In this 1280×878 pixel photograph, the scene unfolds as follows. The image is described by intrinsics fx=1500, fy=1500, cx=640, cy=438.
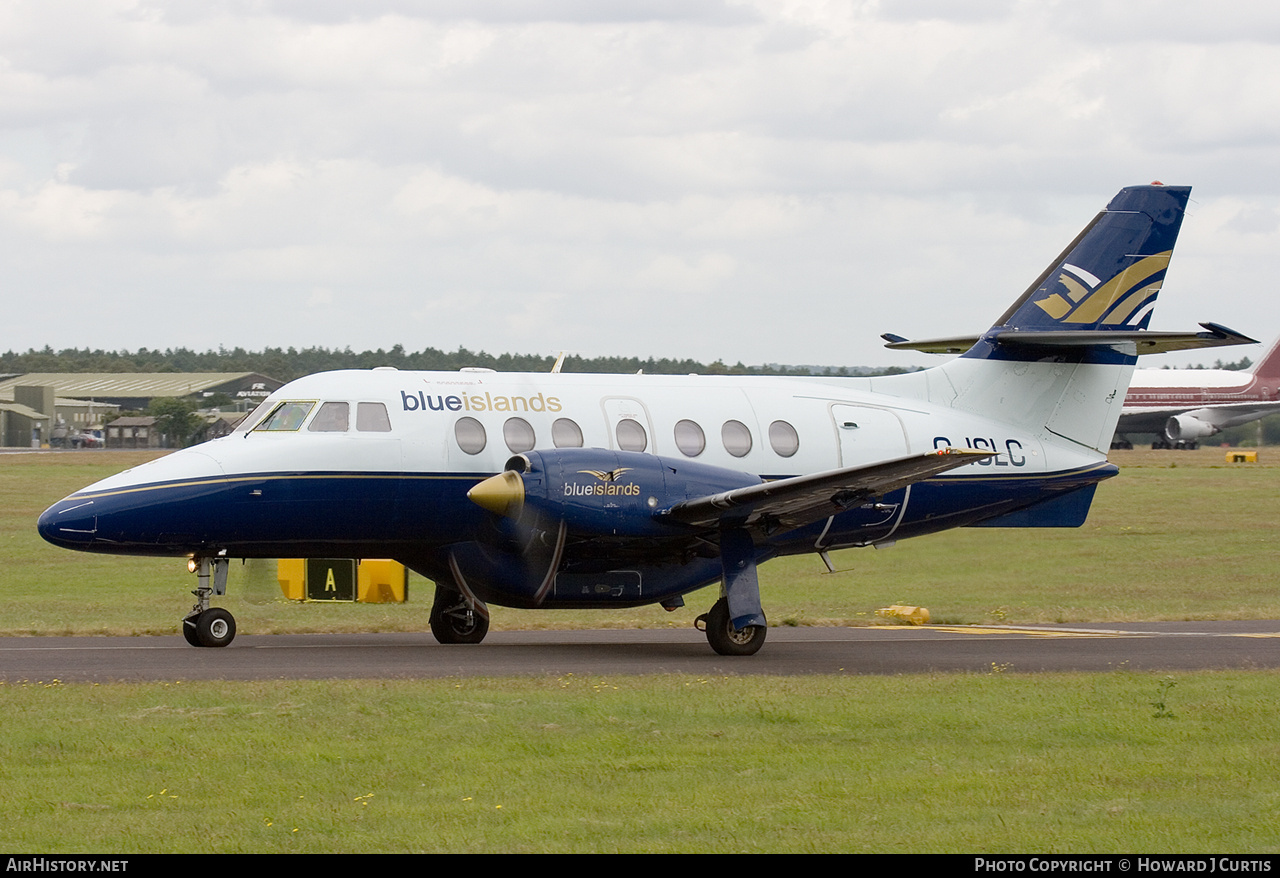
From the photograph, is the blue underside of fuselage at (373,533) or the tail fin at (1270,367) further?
the tail fin at (1270,367)

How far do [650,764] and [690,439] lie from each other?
28.4 feet

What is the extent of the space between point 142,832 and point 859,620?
16649mm

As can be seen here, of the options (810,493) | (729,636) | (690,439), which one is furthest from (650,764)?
(690,439)

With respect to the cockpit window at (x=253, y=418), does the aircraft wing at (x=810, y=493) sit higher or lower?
lower

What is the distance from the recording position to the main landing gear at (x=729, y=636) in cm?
1797

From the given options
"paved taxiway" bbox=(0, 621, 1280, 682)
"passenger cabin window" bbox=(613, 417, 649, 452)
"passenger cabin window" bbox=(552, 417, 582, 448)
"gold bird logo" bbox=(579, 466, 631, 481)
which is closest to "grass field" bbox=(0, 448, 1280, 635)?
"paved taxiway" bbox=(0, 621, 1280, 682)

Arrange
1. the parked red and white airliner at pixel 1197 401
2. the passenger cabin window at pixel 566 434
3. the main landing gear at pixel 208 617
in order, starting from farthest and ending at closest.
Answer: the parked red and white airliner at pixel 1197 401, the passenger cabin window at pixel 566 434, the main landing gear at pixel 208 617

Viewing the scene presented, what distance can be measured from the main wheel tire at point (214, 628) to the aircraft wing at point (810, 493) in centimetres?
548

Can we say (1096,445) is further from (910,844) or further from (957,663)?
(910,844)

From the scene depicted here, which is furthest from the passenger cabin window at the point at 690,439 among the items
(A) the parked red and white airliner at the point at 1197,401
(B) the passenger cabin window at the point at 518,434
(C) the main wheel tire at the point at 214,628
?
(A) the parked red and white airliner at the point at 1197,401

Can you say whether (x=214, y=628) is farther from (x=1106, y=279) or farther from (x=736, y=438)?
(x=1106, y=279)

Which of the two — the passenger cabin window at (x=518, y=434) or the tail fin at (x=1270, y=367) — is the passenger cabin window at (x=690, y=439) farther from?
the tail fin at (x=1270, y=367)

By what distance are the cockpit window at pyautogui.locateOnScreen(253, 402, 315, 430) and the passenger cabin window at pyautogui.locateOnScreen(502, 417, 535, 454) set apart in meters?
2.33

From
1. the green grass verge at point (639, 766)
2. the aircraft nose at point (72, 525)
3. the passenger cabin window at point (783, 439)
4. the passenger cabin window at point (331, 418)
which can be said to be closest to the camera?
the green grass verge at point (639, 766)
